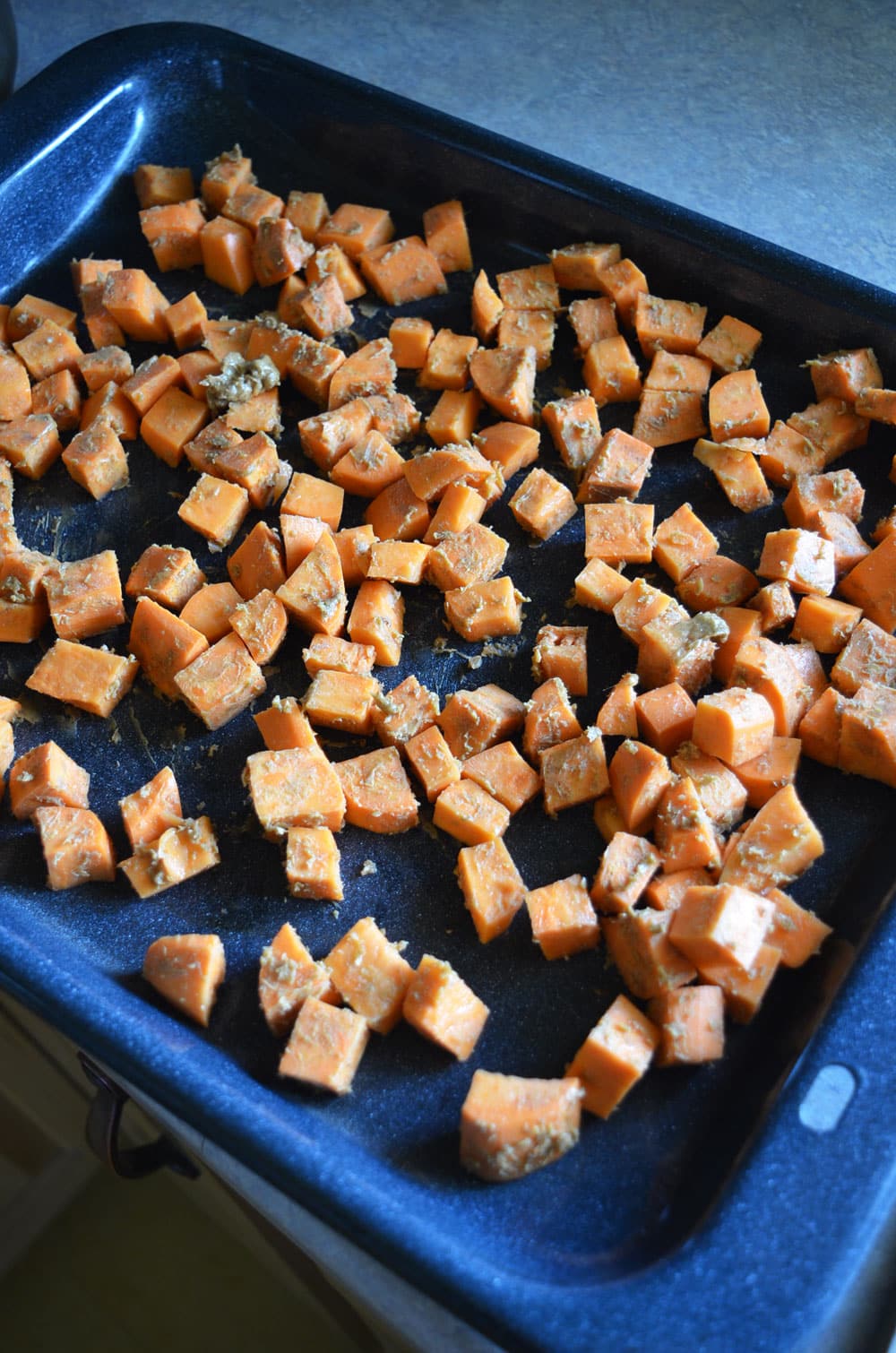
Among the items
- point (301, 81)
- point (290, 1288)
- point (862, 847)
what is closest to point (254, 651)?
point (862, 847)

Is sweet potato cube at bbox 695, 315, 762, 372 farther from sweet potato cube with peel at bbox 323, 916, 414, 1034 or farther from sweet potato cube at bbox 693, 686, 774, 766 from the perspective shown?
sweet potato cube with peel at bbox 323, 916, 414, 1034

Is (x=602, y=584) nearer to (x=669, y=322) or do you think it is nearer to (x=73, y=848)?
(x=669, y=322)

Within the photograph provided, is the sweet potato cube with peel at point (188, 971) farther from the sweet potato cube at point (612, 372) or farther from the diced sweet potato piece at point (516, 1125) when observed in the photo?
the sweet potato cube at point (612, 372)

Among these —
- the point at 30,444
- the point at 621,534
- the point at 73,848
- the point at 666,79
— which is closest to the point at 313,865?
the point at 73,848

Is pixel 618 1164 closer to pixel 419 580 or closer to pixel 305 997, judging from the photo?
pixel 305 997

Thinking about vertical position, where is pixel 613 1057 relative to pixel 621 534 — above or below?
below

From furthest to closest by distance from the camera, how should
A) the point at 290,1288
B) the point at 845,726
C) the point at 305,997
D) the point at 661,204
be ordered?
the point at 290,1288
the point at 661,204
the point at 845,726
the point at 305,997
